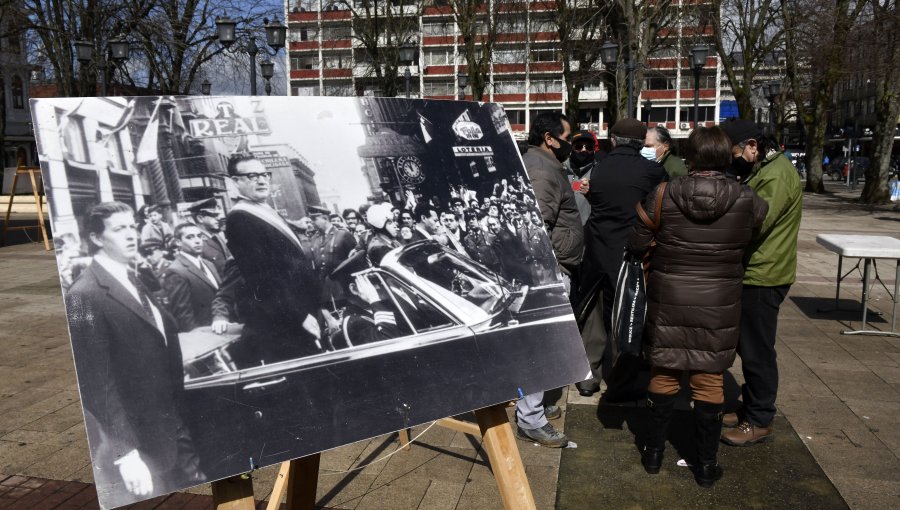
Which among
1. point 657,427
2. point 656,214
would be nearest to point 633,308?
point 656,214

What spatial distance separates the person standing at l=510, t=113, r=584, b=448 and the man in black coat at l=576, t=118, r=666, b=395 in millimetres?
429

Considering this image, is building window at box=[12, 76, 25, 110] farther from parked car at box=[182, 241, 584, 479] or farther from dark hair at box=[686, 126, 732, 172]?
parked car at box=[182, 241, 584, 479]

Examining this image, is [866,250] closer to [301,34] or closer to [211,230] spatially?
[211,230]

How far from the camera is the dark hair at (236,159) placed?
6.97ft

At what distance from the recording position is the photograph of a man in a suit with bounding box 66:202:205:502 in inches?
69.2

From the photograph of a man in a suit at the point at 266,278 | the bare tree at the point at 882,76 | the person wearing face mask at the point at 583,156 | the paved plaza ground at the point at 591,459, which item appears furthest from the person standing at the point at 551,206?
the bare tree at the point at 882,76

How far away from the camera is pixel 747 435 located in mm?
4293

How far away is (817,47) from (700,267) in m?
25.6

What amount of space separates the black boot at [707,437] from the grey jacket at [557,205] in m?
1.15

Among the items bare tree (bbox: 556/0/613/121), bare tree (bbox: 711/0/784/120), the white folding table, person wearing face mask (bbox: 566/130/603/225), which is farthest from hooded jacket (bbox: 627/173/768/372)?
bare tree (bbox: 711/0/784/120)

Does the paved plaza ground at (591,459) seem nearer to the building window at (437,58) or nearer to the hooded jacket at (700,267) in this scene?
the hooded jacket at (700,267)

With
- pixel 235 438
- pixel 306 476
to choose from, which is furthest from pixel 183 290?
pixel 306 476

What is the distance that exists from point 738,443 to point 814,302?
4.73 m

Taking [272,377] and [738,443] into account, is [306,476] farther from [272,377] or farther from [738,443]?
[738,443]
